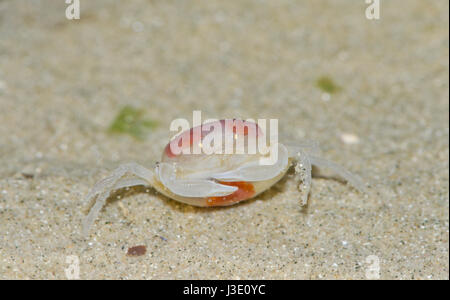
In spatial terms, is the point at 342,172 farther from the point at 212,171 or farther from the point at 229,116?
the point at 229,116

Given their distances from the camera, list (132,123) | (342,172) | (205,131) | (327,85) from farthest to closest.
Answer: (327,85), (132,123), (342,172), (205,131)

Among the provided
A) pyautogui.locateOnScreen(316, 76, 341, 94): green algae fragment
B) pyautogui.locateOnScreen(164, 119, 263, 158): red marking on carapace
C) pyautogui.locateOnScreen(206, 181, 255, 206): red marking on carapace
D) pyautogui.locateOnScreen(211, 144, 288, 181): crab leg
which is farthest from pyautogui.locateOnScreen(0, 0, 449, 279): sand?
pyautogui.locateOnScreen(164, 119, 263, 158): red marking on carapace

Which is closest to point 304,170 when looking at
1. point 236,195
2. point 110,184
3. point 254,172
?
point 254,172

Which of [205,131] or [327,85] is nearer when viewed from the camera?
Result: [205,131]

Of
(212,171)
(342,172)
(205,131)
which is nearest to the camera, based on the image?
(205,131)

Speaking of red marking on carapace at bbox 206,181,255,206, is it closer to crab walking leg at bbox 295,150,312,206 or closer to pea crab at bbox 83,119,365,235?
pea crab at bbox 83,119,365,235

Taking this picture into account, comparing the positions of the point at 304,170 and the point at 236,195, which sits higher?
the point at 304,170

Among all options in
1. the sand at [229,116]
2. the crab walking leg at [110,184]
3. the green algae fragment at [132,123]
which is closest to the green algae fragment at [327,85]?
the sand at [229,116]

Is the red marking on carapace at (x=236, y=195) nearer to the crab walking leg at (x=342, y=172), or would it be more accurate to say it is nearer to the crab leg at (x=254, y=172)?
the crab leg at (x=254, y=172)

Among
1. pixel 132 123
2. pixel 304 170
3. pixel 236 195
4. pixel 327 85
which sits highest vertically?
pixel 327 85
